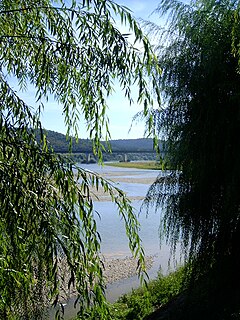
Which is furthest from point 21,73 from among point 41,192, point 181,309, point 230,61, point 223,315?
point 181,309

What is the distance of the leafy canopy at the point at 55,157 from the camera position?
1371 millimetres

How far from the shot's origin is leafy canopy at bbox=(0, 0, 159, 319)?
1.37 metres

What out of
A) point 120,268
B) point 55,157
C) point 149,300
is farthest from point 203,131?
point 120,268

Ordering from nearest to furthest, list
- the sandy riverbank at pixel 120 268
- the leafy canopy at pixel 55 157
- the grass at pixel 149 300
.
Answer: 1. the leafy canopy at pixel 55 157
2. the grass at pixel 149 300
3. the sandy riverbank at pixel 120 268

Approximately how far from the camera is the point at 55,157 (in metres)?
1.49

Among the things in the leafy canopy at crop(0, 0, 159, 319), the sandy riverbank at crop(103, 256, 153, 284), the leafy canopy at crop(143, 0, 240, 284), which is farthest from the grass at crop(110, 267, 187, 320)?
the leafy canopy at crop(0, 0, 159, 319)

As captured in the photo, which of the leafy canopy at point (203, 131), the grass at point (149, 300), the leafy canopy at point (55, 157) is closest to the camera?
the leafy canopy at point (55, 157)

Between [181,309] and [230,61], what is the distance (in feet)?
7.87

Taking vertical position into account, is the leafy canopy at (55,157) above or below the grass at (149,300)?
above

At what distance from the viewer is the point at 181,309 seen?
14.9ft

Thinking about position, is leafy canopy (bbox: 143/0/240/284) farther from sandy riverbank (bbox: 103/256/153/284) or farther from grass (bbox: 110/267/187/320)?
sandy riverbank (bbox: 103/256/153/284)

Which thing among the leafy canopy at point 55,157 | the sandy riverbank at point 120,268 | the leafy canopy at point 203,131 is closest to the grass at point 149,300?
the leafy canopy at point 203,131

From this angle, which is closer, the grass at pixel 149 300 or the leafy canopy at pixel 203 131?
the leafy canopy at pixel 203 131

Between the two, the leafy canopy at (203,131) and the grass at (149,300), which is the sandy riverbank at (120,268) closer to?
the grass at (149,300)
